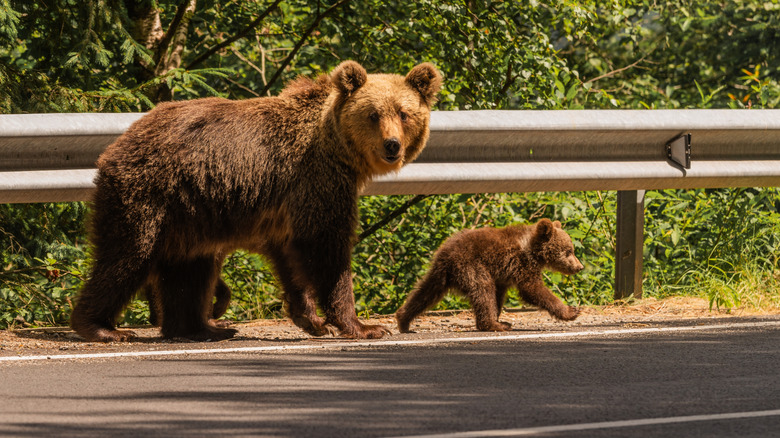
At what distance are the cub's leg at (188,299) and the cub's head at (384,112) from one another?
118cm

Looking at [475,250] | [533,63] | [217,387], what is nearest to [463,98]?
[533,63]

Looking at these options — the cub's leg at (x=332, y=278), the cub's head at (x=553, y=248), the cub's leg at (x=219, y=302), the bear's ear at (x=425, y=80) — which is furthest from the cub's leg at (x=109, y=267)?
the cub's head at (x=553, y=248)

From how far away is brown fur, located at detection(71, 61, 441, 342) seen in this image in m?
5.99

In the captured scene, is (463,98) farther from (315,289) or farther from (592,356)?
(592,356)

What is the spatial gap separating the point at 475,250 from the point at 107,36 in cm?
393

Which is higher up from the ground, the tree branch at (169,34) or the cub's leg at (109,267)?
the tree branch at (169,34)

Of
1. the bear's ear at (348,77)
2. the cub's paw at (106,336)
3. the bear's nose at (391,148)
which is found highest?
the bear's ear at (348,77)

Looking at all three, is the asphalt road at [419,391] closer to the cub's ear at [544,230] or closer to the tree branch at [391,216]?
the cub's ear at [544,230]

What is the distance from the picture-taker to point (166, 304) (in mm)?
6270

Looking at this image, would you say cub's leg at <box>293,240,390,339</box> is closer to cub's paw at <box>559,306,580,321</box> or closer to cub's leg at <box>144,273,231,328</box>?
cub's leg at <box>144,273,231,328</box>

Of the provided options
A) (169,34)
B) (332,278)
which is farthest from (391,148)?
(169,34)

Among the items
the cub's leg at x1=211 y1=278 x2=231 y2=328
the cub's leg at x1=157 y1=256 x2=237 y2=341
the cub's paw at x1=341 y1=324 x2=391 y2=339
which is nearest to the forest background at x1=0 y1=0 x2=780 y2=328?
the cub's leg at x1=211 y1=278 x2=231 y2=328

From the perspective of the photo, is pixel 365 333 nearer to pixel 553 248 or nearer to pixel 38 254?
pixel 553 248

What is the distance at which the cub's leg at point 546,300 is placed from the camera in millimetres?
7086
